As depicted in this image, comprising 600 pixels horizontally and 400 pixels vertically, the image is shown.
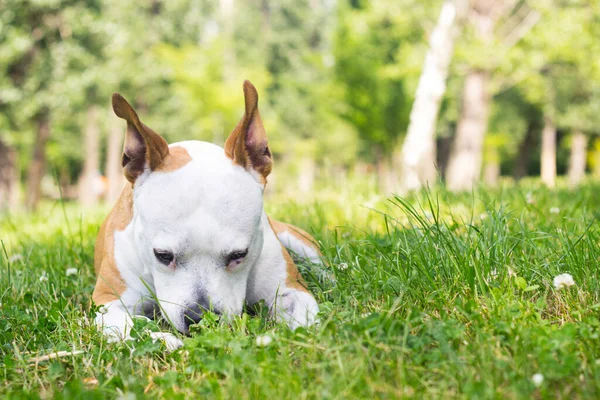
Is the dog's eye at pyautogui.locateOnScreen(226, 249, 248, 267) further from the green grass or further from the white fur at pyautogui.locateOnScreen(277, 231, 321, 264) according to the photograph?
the white fur at pyautogui.locateOnScreen(277, 231, 321, 264)

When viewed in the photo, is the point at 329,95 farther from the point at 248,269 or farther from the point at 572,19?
the point at 248,269

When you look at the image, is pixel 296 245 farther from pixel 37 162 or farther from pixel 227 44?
pixel 227 44

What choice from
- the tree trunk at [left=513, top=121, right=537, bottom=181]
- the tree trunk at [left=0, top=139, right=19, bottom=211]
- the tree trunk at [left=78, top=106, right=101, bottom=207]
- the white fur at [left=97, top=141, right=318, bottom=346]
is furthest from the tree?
the tree trunk at [left=513, top=121, right=537, bottom=181]

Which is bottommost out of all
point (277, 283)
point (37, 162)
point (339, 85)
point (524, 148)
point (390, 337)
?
point (524, 148)

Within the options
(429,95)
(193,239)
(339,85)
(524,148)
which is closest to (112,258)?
(193,239)

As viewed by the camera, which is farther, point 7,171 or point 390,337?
point 7,171

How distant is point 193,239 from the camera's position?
2312mm

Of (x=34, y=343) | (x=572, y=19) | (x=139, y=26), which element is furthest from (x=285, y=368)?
(x=139, y=26)

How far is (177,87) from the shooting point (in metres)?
20.7

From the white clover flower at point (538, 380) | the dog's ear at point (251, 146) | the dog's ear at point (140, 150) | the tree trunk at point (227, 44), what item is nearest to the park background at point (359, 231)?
the white clover flower at point (538, 380)

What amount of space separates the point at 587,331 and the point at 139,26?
1746cm

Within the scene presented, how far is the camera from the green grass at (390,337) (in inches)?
64.9

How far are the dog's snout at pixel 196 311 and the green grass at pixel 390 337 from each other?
0.05 m

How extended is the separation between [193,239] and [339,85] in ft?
55.6
